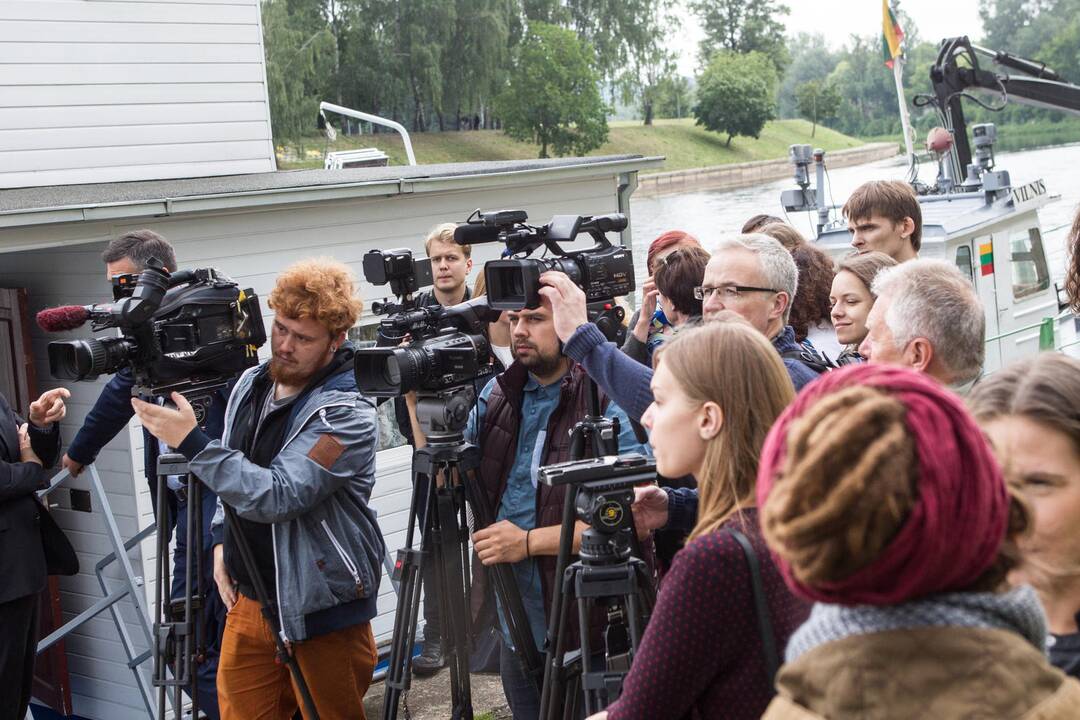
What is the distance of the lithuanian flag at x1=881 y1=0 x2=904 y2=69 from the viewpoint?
14.1 meters

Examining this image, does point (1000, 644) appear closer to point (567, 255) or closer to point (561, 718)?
point (561, 718)

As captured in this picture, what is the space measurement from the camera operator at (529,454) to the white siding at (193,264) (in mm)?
2763

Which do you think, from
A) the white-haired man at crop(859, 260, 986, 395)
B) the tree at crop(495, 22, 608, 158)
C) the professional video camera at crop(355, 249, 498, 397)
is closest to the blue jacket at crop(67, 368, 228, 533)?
the professional video camera at crop(355, 249, 498, 397)

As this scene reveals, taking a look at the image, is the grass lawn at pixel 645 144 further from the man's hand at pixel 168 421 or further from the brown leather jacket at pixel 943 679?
the brown leather jacket at pixel 943 679

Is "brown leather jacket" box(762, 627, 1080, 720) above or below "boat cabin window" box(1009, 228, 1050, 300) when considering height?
above

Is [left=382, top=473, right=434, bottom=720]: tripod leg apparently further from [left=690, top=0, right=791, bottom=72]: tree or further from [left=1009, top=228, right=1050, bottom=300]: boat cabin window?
[left=690, top=0, right=791, bottom=72]: tree

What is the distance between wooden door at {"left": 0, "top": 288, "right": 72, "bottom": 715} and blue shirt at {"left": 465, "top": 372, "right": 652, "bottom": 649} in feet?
12.2

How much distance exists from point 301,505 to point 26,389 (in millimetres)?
3341

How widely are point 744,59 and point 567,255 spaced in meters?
66.2

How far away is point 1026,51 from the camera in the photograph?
54.5 metres

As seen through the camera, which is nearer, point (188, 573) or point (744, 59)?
point (188, 573)

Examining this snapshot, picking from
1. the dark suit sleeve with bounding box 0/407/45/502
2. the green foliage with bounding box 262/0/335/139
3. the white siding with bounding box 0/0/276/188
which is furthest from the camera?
the green foliage with bounding box 262/0/335/139

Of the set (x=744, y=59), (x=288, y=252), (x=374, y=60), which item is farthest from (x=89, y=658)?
(x=744, y=59)

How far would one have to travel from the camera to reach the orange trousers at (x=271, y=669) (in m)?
3.80
